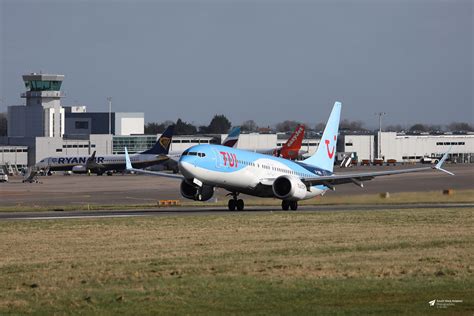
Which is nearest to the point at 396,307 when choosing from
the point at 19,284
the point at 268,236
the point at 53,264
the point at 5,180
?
the point at 19,284

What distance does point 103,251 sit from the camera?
1232 inches

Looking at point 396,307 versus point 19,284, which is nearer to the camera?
point 396,307

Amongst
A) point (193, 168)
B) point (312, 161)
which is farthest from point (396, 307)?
point (312, 161)

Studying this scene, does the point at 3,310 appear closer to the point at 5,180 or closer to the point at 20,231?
the point at 20,231

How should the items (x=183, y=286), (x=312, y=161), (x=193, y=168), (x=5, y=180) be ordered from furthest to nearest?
(x=5, y=180) < (x=312, y=161) < (x=193, y=168) < (x=183, y=286)

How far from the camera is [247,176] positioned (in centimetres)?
5588

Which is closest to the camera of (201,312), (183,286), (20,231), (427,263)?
(201,312)

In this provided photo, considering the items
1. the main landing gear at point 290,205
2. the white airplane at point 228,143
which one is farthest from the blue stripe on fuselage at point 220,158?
the white airplane at point 228,143

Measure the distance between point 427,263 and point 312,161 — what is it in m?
36.8

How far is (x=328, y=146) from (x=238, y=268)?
132 ft

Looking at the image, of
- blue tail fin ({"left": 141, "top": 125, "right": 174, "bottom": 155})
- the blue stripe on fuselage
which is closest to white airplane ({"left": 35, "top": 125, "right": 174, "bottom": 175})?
blue tail fin ({"left": 141, "top": 125, "right": 174, "bottom": 155})

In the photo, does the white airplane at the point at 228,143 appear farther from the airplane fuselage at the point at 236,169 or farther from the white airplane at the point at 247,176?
the airplane fuselage at the point at 236,169

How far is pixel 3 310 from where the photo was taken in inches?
801

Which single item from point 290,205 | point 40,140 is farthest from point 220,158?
point 40,140
